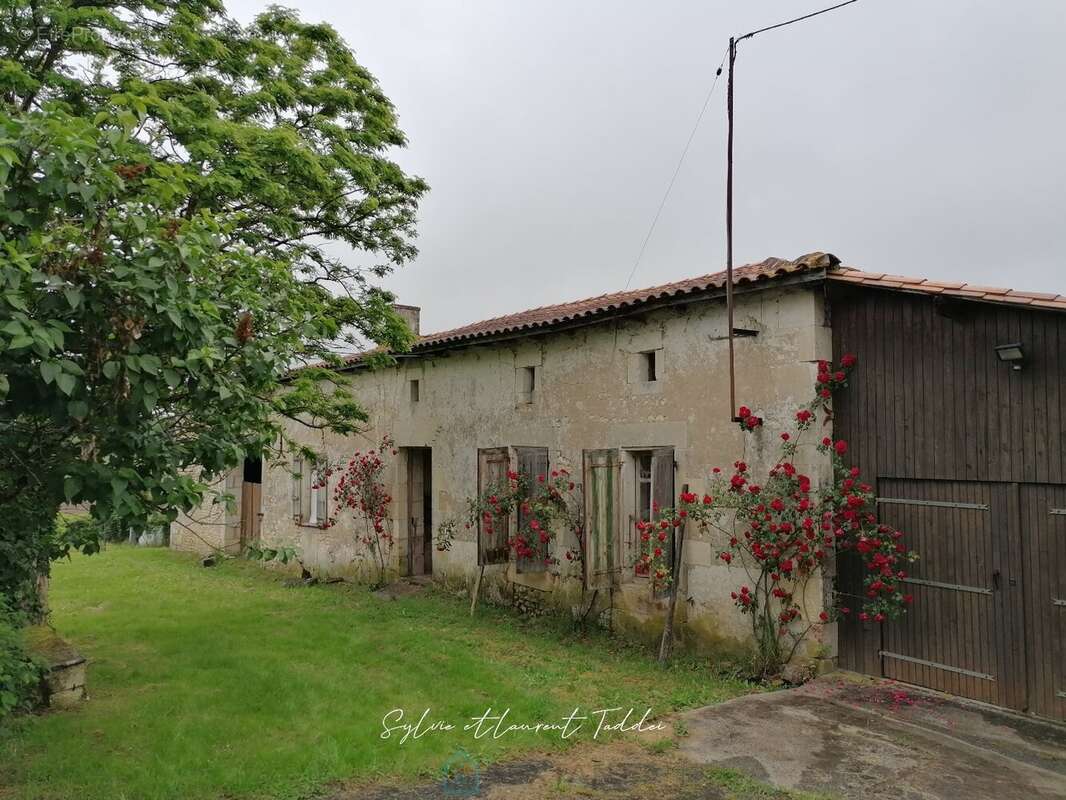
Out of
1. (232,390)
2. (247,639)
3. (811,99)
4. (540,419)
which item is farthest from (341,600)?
(811,99)

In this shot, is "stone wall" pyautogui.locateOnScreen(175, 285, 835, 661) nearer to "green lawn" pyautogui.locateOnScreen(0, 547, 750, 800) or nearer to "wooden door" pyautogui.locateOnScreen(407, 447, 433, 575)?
"wooden door" pyautogui.locateOnScreen(407, 447, 433, 575)

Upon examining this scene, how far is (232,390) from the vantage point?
3.33 meters

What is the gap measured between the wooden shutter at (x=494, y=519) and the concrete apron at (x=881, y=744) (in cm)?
378

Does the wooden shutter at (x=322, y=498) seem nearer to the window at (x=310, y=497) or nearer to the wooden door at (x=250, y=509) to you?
the window at (x=310, y=497)

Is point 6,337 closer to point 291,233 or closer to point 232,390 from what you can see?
point 232,390

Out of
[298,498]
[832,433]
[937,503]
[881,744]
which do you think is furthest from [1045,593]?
[298,498]

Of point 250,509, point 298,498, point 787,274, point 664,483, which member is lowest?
point 250,509

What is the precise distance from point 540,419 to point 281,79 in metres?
4.63

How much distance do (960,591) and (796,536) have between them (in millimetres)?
1224

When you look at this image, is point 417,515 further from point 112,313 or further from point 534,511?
point 112,313

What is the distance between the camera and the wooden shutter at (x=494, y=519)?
885 cm

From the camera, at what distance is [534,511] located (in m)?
8.43

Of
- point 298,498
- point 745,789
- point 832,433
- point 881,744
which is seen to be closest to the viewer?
point 745,789

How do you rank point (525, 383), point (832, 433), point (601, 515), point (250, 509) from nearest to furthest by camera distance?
point (832, 433)
point (601, 515)
point (525, 383)
point (250, 509)
